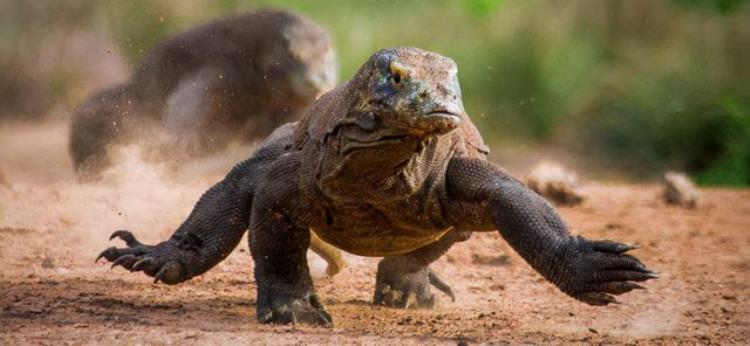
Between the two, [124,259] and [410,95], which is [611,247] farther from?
[124,259]

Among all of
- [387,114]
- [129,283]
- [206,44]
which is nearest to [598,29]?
[206,44]

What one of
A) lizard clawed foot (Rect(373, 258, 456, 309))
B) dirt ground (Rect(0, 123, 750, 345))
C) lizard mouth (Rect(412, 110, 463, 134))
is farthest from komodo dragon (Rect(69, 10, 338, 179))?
lizard mouth (Rect(412, 110, 463, 134))

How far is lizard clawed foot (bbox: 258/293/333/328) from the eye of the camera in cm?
677

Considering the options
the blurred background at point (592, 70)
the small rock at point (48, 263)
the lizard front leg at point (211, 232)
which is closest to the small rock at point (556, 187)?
the blurred background at point (592, 70)

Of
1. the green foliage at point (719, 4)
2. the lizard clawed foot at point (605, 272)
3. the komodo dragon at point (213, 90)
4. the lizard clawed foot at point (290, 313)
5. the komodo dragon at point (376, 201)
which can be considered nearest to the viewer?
the komodo dragon at point (376, 201)

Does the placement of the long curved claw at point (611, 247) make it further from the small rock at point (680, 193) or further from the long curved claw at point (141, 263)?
the small rock at point (680, 193)

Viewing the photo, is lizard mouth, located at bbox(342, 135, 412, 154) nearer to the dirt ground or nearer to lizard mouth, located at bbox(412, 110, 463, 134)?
lizard mouth, located at bbox(412, 110, 463, 134)

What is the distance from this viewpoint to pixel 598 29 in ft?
61.1

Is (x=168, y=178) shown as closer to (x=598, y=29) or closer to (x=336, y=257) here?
(x=336, y=257)

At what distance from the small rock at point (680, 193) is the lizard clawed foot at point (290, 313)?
7130 millimetres

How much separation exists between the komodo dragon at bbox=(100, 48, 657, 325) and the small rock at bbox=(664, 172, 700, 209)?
626 cm

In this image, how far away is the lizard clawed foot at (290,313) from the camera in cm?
677

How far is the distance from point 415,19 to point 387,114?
39.5ft

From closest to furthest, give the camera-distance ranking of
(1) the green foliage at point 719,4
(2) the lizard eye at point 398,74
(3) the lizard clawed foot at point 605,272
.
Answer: (2) the lizard eye at point 398,74
(3) the lizard clawed foot at point 605,272
(1) the green foliage at point 719,4
